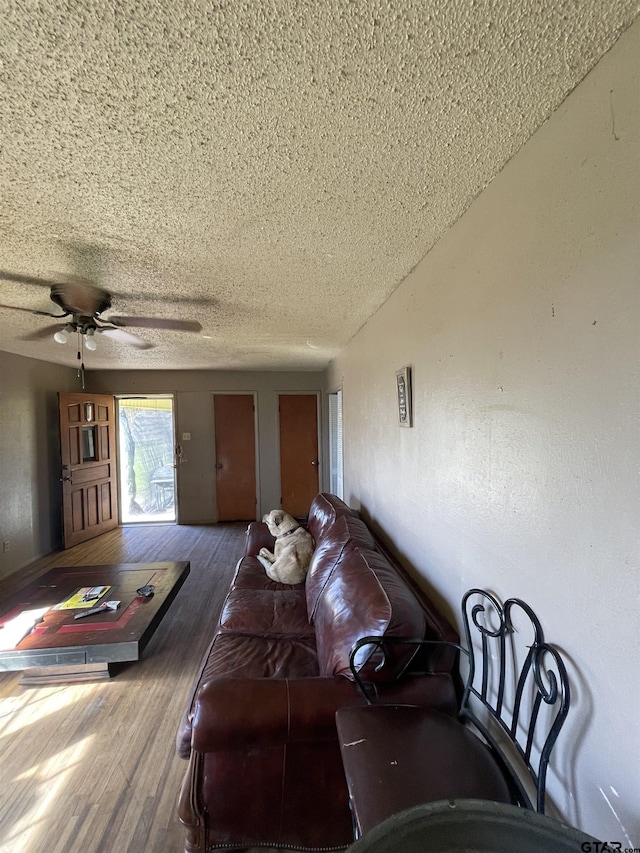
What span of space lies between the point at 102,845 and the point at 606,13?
8.86 ft

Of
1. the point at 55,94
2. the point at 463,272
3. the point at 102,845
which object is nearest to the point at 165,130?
the point at 55,94

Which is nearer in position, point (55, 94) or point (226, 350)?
point (55, 94)

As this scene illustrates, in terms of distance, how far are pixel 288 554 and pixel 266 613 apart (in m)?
0.57

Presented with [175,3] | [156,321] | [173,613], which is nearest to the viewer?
[175,3]

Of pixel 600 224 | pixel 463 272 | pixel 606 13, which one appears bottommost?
pixel 600 224

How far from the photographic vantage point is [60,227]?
140 centimetres

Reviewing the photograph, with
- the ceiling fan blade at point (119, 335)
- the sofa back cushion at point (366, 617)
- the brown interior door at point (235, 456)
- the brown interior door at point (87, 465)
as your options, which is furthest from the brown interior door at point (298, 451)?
the sofa back cushion at point (366, 617)

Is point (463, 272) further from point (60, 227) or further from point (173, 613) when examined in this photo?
point (173, 613)

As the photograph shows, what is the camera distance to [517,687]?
100cm

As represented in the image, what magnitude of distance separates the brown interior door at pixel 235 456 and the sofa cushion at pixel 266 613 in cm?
342

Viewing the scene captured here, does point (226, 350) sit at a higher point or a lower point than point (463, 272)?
higher

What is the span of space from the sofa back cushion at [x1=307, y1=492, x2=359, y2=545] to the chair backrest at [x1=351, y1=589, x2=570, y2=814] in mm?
1305

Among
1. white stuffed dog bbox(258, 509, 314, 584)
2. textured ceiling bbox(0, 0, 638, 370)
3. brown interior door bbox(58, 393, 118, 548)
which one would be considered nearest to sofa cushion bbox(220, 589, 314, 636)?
white stuffed dog bbox(258, 509, 314, 584)

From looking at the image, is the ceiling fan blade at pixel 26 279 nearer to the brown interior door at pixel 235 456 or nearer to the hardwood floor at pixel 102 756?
the hardwood floor at pixel 102 756
